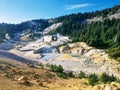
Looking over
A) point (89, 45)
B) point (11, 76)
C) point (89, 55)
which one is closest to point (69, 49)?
point (89, 45)

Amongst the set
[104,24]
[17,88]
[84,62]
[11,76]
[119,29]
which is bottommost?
[17,88]

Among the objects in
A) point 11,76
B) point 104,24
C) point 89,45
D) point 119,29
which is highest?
point 104,24

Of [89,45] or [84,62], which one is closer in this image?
[84,62]

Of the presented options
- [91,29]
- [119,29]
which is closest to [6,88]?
[119,29]

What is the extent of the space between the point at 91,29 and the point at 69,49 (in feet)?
105

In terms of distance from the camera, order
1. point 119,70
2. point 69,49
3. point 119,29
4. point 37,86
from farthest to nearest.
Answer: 1. point 119,29
2. point 69,49
3. point 119,70
4. point 37,86

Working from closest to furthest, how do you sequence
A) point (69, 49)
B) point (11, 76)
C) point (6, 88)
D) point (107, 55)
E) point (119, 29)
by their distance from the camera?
point (6, 88)
point (11, 76)
point (107, 55)
point (69, 49)
point (119, 29)

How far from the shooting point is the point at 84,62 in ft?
293

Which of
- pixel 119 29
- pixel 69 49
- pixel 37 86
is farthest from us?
pixel 119 29

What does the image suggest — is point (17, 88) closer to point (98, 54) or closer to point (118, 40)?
point (98, 54)

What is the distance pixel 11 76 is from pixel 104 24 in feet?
378

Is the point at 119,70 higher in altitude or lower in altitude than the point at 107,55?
lower

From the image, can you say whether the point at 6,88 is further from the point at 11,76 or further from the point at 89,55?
the point at 89,55

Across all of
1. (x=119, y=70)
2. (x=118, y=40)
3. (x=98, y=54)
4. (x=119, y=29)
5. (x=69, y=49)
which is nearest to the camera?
(x=119, y=70)
